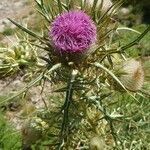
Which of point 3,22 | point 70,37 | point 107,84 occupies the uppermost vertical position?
point 70,37

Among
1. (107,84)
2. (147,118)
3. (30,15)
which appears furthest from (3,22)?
(107,84)

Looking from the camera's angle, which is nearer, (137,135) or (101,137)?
(101,137)

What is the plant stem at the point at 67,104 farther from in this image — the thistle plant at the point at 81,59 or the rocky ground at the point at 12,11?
the rocky ground at the point at 12,11

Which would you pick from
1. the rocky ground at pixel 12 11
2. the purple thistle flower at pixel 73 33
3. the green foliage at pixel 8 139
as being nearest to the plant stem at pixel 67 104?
the purple thistle flower at pixel 73 33

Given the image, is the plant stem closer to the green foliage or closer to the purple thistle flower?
the purple thistle flower

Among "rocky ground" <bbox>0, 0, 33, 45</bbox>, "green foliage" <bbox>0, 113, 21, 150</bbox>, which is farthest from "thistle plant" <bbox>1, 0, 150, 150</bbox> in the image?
"rocky ground" <bbox>0, 0, 33, 45</bbox>

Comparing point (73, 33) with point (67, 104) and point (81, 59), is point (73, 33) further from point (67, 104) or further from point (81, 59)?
point (67, 104)

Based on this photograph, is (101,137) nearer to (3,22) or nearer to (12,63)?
(12,63)

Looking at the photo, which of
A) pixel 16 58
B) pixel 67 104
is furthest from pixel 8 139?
pixel 67 104

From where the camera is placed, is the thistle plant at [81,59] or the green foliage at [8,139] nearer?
the thistle plant at [81,59]
